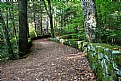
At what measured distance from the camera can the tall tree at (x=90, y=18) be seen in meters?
6.76

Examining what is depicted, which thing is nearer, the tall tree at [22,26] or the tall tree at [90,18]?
the tall tree at [90,18]

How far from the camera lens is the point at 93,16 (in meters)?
6.73

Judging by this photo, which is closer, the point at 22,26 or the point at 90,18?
the point at 90,18

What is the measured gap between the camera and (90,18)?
6.79 meters

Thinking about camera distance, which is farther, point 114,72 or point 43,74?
point 43,74

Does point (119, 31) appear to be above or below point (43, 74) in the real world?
above

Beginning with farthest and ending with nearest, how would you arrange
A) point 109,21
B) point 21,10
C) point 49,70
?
point 21,10 → point 109,21 → point 49,70

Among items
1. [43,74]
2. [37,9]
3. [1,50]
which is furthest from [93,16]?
[37,9]

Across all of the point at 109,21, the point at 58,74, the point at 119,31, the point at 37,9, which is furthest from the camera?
the point at 37,9

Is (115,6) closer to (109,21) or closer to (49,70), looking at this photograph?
(109,21)

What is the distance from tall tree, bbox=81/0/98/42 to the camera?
676 cm

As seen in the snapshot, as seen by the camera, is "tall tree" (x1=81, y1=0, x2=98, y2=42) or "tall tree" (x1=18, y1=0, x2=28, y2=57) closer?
"tall tree" (x1=81, y1=0, x2=98, y2=42)

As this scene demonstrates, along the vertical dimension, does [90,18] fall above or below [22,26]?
above

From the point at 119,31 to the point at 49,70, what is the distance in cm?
418
